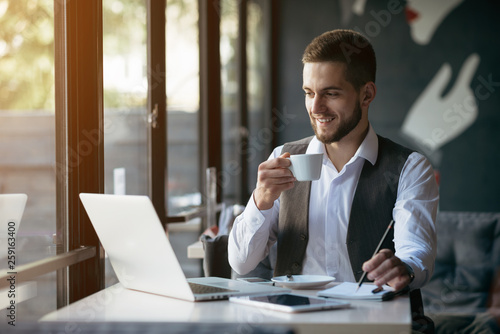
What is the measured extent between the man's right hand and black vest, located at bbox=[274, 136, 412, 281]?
0.24 meters

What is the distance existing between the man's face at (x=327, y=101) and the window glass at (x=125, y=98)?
0.68m

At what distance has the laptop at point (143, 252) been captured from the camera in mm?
1460

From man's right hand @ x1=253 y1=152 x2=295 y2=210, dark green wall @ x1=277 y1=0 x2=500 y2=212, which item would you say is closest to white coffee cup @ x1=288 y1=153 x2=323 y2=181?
man's right hand @ x1=253 y1=152 x2=295 y2=210

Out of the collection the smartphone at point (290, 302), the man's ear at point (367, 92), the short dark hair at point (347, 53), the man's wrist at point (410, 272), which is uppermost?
the short dark hair at point (347, 53)

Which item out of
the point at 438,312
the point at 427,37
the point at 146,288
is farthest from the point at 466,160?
the point at 146,288

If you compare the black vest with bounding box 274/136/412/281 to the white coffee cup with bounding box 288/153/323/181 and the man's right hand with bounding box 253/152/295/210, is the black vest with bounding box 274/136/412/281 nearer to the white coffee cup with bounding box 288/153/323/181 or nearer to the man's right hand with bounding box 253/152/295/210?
the man's right hand with bounding box 253/152/295/210

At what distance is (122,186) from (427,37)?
11.5 feet

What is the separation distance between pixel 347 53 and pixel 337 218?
54 centimetres

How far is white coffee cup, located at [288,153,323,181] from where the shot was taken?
1708 millimetres

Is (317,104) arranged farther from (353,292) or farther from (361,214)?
(353,292)

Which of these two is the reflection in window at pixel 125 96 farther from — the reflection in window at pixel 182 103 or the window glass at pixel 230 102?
the window glass at pixel 230 102

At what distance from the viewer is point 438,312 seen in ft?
11.7

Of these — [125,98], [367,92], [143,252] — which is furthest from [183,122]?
[143,252]

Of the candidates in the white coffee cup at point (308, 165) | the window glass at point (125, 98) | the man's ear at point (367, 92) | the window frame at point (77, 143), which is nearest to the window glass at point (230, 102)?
the window glass at point (125, 98)
